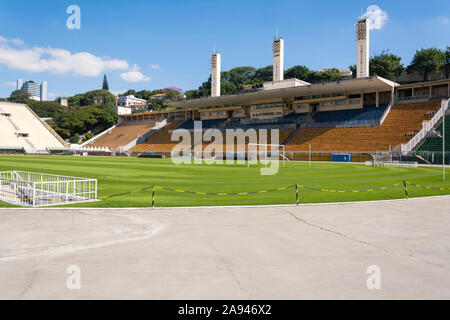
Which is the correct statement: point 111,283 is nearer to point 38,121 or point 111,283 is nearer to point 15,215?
point 15,215

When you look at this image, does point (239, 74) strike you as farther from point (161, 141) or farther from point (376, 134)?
point (376, 134)

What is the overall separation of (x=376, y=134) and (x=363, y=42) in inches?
726

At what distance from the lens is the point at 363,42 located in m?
60.9

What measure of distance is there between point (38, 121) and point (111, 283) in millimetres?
114841

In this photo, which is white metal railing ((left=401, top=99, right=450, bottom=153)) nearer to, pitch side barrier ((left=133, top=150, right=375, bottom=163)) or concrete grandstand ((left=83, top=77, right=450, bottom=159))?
concrete grandstand ((left=83, top=77, right=450, bottom=159))

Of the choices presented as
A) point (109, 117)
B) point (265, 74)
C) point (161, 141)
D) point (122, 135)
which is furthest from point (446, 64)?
point (109, 117)

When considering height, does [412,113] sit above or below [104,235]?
above

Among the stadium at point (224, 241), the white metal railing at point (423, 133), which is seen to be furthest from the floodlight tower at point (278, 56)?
the stadium at point (224, 241)

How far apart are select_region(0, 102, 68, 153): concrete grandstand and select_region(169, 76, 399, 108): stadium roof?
38.9 metres

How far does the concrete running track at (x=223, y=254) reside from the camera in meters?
5.14

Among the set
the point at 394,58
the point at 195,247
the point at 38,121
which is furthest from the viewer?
the point at 38,121

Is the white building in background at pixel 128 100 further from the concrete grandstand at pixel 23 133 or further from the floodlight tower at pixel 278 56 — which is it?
the floodlight tower at pixel 278 56

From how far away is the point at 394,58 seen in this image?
92812 mm
